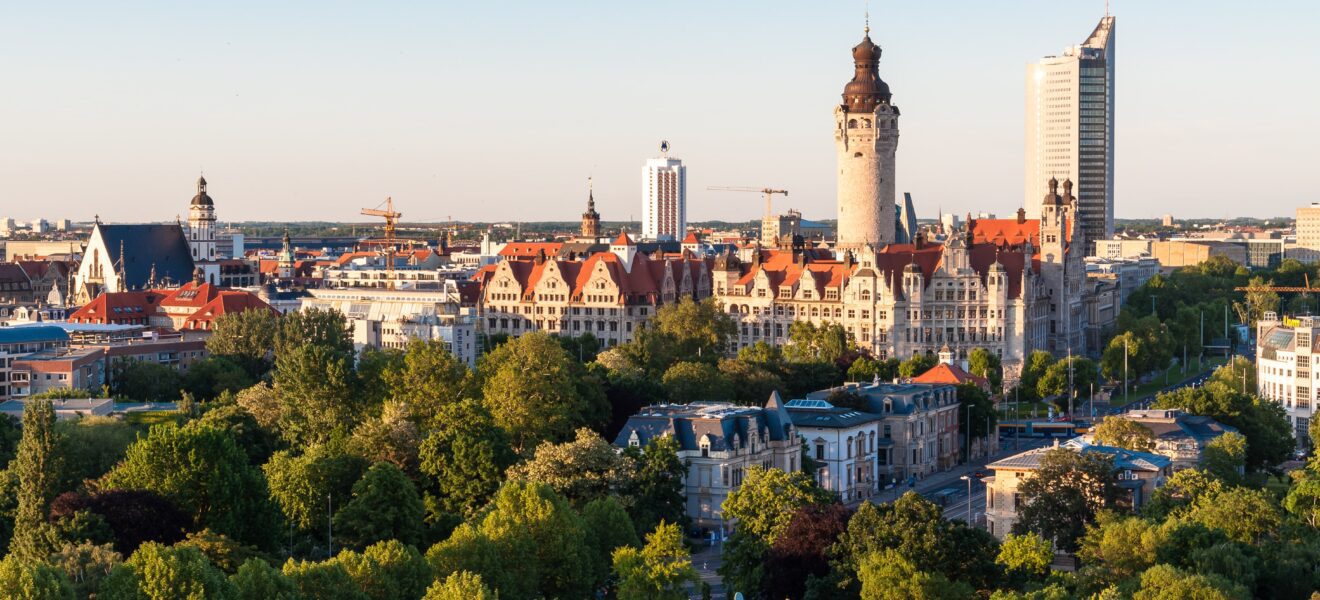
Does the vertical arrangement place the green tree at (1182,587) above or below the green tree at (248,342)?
below

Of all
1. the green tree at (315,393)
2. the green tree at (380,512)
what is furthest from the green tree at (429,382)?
the green tree at (380,512)

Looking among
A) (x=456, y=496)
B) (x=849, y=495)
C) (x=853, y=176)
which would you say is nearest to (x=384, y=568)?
(x=456, y=496)

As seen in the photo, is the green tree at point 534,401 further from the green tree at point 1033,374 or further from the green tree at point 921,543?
the green tree at point 1033,374

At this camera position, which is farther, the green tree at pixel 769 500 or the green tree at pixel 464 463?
the green tree at pixel 464 463

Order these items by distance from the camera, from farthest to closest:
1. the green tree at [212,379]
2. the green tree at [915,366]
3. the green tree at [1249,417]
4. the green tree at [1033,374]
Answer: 1. the green tree at [1033,374]
2. the green tree at [915,366]
3. the green tree at [212,379]
4. the green tree at [1249,417]

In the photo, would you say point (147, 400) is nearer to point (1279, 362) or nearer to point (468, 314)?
point (468, 314)

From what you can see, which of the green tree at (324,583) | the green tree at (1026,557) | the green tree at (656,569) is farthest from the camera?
the green tree at (1026,557)
